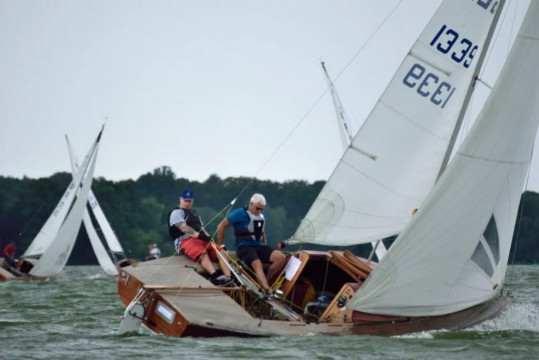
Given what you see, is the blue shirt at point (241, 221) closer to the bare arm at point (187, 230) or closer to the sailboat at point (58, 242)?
the bare arm at point (187, 230)

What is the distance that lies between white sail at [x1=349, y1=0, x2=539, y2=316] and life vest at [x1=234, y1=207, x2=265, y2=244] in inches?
63.6

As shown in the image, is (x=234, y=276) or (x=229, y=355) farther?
(x=234, y=276)

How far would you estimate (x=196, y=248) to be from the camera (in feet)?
45.9

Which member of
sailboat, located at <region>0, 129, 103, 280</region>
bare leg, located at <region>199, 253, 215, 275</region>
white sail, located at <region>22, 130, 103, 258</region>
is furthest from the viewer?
white sail, located at <region>22, 130, 103, 258</region>

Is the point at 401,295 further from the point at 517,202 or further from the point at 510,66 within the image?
the point at 510,66

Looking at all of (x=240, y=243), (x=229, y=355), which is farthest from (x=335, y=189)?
(x=229, y=355)

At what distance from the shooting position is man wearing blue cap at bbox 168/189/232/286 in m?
13.8

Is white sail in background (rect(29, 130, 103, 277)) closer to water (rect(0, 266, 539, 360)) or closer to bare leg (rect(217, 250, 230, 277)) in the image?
water (rect(0, 266, 539, 360))

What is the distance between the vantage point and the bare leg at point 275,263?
1398 cm

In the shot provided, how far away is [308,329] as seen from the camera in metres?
12.6

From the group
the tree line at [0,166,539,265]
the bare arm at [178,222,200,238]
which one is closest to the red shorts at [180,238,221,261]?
the bare arm at [178,222,200,238]

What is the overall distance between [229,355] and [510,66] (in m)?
4.49

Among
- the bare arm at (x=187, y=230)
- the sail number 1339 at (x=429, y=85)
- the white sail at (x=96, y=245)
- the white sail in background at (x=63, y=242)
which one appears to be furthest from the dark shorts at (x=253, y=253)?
the white sail at (x=96, y=245)

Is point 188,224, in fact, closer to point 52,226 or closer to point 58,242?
point 58,242
